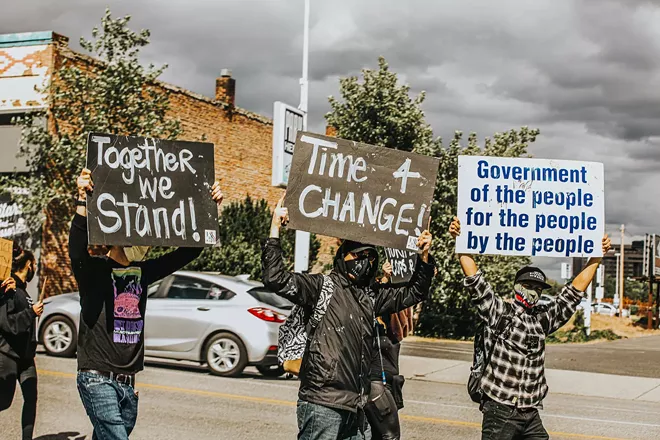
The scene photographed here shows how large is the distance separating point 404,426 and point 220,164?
2208 cm

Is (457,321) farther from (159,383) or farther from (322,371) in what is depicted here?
(322,371)

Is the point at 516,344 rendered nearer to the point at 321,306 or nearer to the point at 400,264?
the point at 321,306

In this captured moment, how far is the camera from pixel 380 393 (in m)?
6.29

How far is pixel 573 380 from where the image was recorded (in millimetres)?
15414

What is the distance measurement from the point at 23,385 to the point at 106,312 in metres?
2.61

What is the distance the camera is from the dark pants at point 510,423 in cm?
542

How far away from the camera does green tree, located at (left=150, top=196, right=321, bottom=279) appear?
893 inches

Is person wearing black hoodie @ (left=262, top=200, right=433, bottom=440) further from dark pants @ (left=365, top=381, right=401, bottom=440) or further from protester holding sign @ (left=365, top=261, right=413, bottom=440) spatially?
dark pants @ (left=365, top=381, right=401, bottom=440)

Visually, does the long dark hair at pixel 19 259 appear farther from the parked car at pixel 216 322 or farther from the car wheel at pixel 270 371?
the car wheel at pixel 270 371

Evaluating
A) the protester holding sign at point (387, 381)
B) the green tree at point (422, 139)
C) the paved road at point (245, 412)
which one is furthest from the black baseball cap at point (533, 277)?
the green tree at point (422, 139)

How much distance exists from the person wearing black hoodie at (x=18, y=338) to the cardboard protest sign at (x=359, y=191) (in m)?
2.80

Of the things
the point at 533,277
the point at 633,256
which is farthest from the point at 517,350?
the point at 633,256

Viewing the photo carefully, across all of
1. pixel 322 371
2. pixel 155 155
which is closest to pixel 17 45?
pixel 155 155

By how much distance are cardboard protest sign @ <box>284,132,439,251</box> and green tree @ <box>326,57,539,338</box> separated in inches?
741
